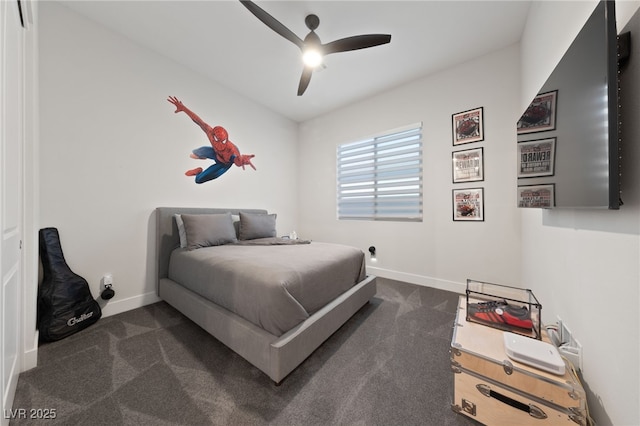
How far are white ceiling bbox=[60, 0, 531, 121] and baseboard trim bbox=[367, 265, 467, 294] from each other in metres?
2.80

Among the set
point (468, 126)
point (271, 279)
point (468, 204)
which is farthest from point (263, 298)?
point (468, 126)

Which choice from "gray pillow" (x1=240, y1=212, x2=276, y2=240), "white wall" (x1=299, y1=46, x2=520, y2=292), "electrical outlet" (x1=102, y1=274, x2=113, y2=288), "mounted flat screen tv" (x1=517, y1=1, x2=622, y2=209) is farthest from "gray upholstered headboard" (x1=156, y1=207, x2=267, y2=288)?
"mounted flat screen tv" (x1=517, y1=1, x2=622, y2=209)

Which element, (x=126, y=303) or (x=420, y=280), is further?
(x=420, y=280)

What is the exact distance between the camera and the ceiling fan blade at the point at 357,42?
1903mm

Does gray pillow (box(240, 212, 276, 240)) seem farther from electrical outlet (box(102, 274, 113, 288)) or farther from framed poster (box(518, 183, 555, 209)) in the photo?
framed poster (box(518, 183, 555, 209))

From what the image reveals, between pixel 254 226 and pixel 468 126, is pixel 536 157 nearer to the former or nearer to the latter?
pixel 468 126

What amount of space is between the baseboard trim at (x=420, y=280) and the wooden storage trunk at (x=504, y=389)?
5.37 feet

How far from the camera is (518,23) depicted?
215 centimetres

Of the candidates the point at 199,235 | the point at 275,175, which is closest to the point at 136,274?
the point at 199,235

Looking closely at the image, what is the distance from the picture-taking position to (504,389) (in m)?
1.01

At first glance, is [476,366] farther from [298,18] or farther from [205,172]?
[205,172]

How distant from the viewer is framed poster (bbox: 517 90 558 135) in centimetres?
124

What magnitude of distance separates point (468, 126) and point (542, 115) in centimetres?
146

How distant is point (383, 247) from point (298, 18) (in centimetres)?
301
